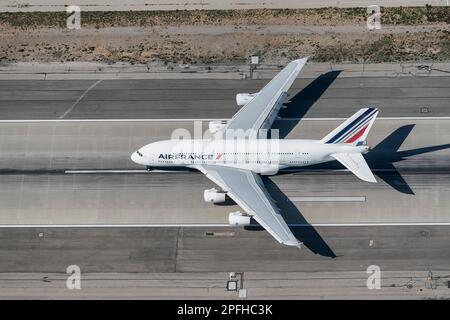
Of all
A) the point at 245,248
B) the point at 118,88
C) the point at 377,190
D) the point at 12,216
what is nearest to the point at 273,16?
the point at 118,88

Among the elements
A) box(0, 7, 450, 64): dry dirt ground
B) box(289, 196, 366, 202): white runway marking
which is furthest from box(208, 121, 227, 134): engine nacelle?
box(0, 7, 450, 64): dry dirt ground

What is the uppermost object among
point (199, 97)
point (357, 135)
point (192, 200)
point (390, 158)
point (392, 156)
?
point (199, 97)

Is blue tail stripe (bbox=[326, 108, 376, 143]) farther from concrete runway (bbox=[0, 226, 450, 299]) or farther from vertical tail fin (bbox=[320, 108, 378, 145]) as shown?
concrete runway (bbox=[0, 226, 450, 299])

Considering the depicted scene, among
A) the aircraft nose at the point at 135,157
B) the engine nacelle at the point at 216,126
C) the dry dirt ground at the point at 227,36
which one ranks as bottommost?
the aircraft nose at the point at 135,157

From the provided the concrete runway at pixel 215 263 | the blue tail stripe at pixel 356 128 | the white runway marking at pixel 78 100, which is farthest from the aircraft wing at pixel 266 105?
the white runway marking at pixel 78 100

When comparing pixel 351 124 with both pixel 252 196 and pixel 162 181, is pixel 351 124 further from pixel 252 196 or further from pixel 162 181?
pixel 162 181

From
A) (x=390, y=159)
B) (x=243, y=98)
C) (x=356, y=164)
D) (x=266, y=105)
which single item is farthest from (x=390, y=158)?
(x=243, y=98)

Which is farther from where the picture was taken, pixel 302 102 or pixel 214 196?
pixel 302 102

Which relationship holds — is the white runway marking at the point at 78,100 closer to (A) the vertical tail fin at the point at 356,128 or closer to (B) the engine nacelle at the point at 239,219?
(B) the engine nacelle at the point at 239,219
